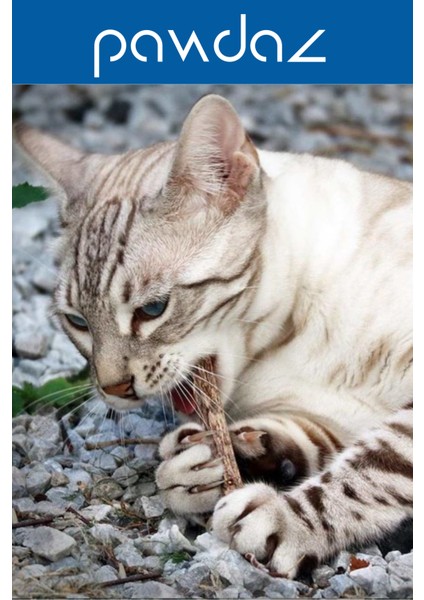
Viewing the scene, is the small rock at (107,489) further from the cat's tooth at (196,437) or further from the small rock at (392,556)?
the small rock at (392,556)

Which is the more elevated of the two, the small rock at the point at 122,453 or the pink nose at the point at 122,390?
the pink nose at the point at 122,390

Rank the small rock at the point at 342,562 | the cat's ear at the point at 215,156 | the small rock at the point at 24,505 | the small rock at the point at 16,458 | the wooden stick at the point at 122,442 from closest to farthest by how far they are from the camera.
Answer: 1. the small rock at the point at 342,562
2. the cat's ear at the point at 215,156
3. the small rock at the point at 24,505
4. the small rock at the point at 16,458
5. the wooden stick at the point at 122,442

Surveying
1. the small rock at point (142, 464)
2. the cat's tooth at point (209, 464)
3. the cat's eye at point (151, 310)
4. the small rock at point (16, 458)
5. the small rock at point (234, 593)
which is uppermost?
the cat's eye at point (151, 310)

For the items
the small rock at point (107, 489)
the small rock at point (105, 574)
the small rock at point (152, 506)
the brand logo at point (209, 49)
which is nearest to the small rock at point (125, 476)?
the small rock at point (107, 489)

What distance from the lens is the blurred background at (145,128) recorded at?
164 inches

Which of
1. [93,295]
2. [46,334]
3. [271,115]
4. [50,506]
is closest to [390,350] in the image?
[93,295]

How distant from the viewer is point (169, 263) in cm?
316

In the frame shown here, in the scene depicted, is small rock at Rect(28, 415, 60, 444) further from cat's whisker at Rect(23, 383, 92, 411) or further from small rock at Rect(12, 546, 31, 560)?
small rock at Rect(12, 546, 31, 560)

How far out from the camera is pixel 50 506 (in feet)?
10.8

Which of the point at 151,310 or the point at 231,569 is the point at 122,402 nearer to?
the point at 151,310

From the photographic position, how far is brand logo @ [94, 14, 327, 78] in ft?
11.1

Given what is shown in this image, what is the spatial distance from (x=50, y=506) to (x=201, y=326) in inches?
30.0

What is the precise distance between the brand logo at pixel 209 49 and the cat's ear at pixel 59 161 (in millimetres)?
440
